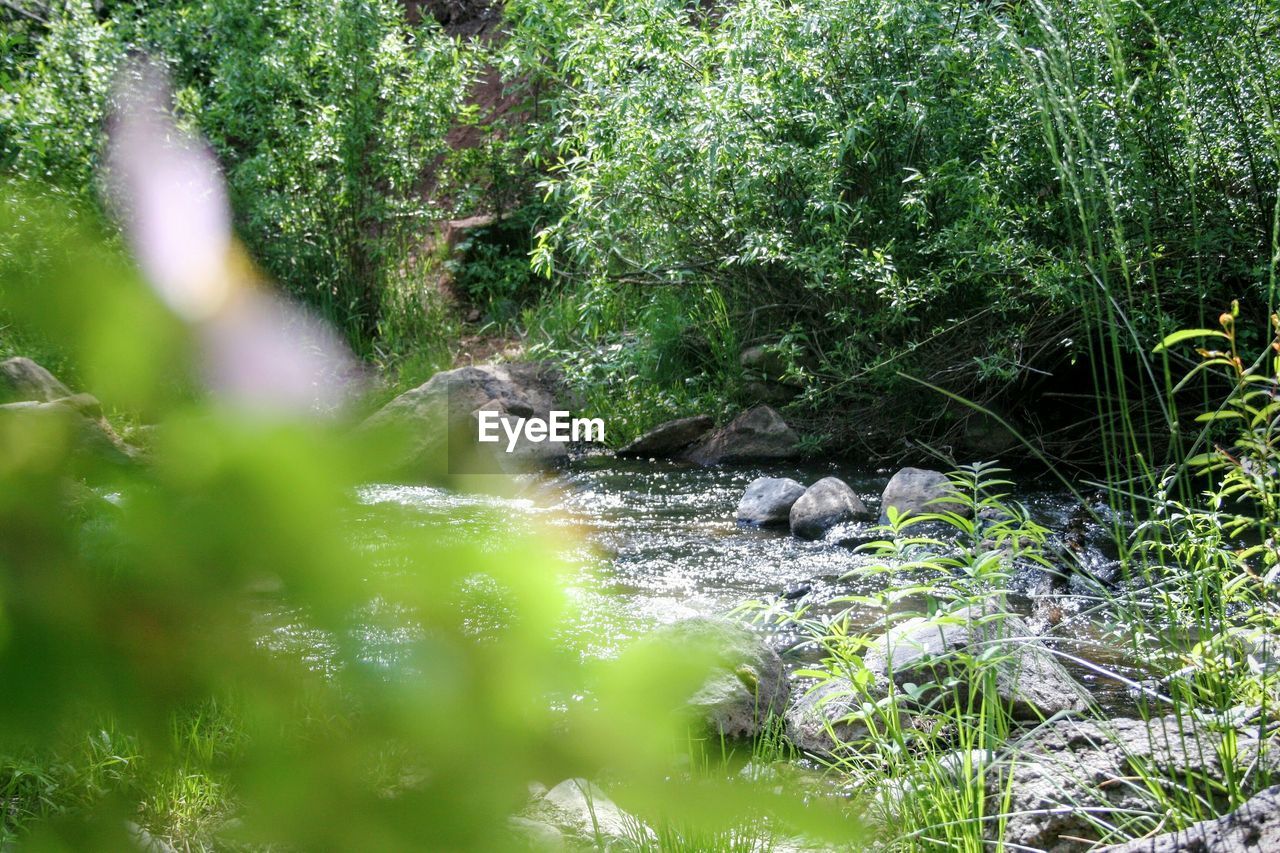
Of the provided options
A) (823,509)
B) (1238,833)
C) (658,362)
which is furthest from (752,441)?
(1238,833)

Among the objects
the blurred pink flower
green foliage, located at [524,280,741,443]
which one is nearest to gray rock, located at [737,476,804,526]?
green foliage, located at [524,280,741,443]

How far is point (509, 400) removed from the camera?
8.34 m

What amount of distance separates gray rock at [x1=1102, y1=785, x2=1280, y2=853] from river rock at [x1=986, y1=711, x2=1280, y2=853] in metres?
0.27

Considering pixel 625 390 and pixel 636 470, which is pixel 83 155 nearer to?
pixel 636 470

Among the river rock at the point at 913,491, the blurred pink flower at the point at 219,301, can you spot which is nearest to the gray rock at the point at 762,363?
the river rock at the point at 913,491

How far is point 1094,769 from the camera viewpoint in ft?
7.18

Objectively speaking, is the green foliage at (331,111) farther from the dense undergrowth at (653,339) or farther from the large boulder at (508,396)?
the large boulder at (508,396)

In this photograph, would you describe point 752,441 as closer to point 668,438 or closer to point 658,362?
point 668,438

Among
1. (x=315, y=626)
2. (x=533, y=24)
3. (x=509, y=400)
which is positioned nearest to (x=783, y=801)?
(x=315, y=626)

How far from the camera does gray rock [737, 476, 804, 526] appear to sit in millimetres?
5949

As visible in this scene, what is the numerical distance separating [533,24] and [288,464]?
32.5 feet

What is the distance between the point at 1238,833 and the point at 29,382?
1.66m

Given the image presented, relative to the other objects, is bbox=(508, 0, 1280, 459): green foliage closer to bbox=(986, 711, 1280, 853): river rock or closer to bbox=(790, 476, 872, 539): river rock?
bbox=(790, 476, 872, 539): river rock

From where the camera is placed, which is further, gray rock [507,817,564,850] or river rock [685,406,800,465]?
river rock [685,406,800,465]
